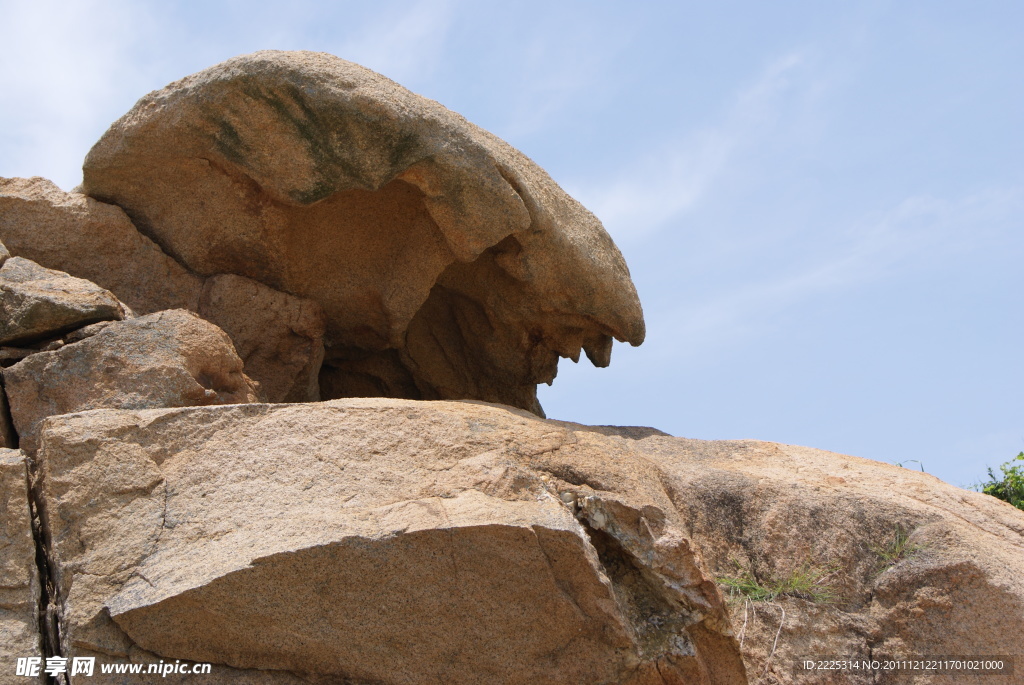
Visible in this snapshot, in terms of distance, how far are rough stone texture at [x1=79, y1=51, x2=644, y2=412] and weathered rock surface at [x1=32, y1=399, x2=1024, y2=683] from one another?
2.96 feet

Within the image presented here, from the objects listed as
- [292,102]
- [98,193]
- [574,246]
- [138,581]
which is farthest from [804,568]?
[98,193]

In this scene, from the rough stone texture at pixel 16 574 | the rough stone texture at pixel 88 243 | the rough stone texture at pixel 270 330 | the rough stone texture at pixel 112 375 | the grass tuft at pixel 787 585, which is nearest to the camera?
the rough stone texture at pixel 16 574

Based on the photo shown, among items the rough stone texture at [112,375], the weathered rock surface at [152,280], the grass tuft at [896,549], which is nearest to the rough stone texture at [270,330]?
the weathered rock surface at [152,280]

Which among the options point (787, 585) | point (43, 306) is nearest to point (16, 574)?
point (43, 306)

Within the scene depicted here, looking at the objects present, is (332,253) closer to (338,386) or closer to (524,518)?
(338,386)

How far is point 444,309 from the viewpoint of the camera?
16.7 feet

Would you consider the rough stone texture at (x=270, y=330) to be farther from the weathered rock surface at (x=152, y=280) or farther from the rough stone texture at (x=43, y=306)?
the rough stone texture at (x=43, y=306)

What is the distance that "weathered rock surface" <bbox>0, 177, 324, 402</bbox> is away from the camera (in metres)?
4.23

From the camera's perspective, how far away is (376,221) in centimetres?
451

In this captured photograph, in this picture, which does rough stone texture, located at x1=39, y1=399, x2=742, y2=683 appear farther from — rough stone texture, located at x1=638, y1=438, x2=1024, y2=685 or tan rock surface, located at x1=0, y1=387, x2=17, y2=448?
tan rock surface, located at x1=0, y1=387, x2=17, y2=448

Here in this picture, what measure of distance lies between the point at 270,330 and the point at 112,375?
3.27 ft

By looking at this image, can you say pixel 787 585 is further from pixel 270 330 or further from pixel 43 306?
pixel 43 306

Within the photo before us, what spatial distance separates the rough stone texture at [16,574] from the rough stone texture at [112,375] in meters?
0.39

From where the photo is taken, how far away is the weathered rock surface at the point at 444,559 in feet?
9.29
